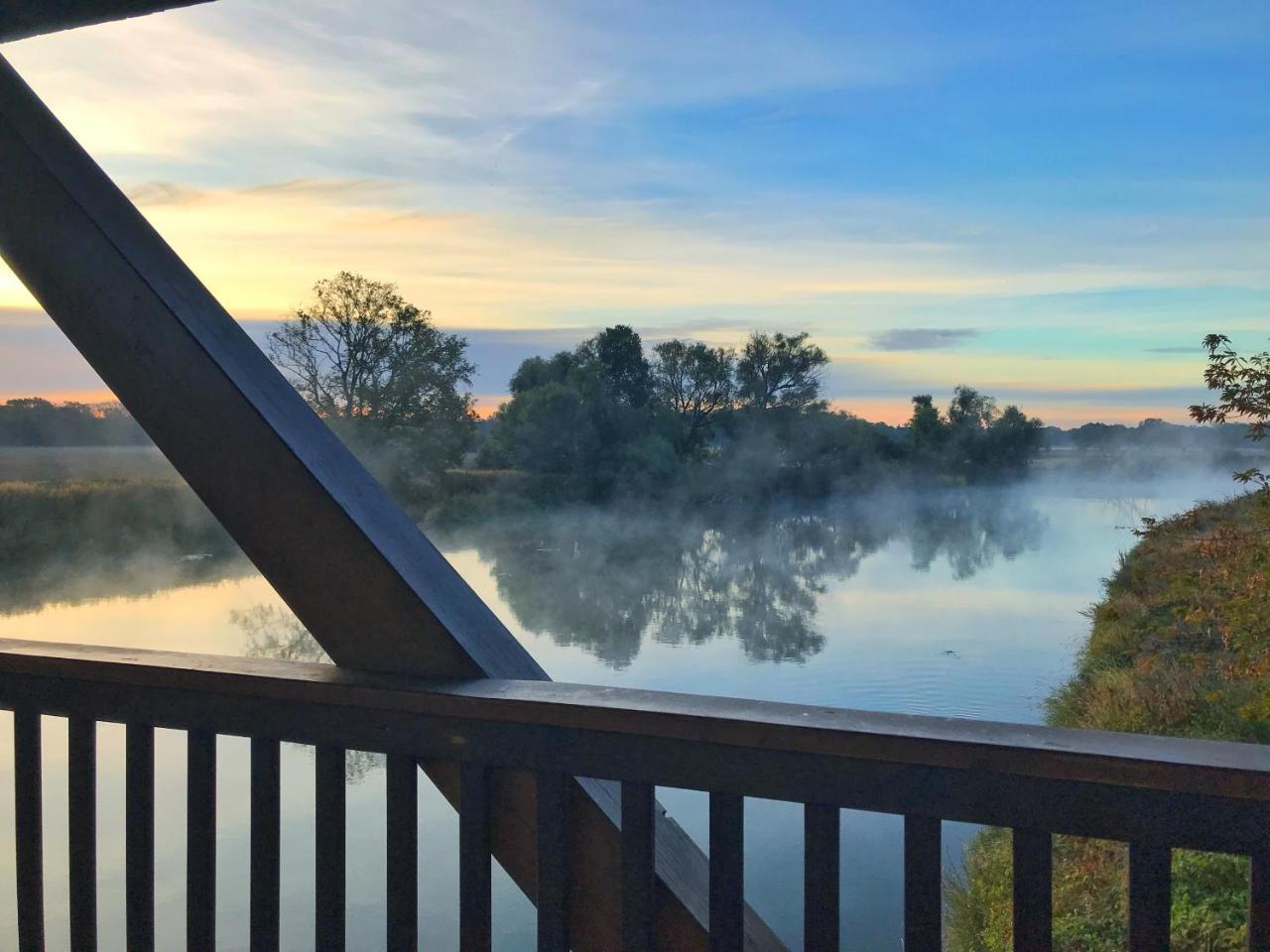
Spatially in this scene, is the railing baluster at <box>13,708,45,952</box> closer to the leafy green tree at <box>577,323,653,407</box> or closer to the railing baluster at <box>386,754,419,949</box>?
the railing baluster at <box>386,754,419,949</box>

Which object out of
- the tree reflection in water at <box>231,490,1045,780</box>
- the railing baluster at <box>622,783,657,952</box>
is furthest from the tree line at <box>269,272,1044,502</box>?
A: the railing baluster at <box>622,783,657,952</box>

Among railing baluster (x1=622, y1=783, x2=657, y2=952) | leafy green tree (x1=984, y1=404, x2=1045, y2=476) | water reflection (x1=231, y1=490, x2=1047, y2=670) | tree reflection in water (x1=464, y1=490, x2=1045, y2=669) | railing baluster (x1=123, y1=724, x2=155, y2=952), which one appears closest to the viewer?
railing baluster (x1=622, y1=783, x2=657, y2=952)

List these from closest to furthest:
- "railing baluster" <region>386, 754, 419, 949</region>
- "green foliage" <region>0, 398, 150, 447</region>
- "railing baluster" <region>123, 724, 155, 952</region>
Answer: "railing baluster" <region>386, 754, 419, 949</region>
"railing baluster" <region>123, 724, 155, 952</region>
"green foliage" <region>0, 398, 150, 447</region>

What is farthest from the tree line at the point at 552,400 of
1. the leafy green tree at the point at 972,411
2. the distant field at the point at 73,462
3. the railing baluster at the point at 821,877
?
the railing baluster at the point at 821,877

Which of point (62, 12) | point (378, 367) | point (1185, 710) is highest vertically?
point (62, 12)

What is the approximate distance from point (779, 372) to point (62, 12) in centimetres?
338

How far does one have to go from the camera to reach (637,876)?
102 cm

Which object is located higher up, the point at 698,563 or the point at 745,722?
the point at 745,722

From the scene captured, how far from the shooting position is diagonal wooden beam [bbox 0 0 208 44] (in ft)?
4.01

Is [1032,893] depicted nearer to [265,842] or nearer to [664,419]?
[265,842]

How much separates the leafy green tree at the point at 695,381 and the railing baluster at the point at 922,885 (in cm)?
326

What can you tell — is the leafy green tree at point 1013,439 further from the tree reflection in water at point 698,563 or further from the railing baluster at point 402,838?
the railing baluster at point 402,838

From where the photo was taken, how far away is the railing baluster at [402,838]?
1.12 meters

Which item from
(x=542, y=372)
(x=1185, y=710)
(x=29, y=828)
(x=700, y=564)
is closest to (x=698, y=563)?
(x=700, y=564)
